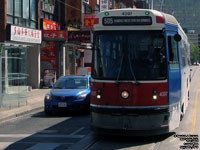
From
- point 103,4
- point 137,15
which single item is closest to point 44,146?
point 137,15

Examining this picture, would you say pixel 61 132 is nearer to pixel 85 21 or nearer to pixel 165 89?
pixel 165 89

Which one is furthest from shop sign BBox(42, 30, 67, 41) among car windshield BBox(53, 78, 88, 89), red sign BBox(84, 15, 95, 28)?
car windshield BBox(53, 78, 88, 89)

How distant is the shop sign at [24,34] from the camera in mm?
22359

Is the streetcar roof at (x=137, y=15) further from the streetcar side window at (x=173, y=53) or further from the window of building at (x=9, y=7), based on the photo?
the window of building at (x=9, y=7)

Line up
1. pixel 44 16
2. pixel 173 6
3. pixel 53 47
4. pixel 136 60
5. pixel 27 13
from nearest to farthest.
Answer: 1. pixel 136 60
2. pixel 27 13
3. pixel 44 16
4. pixel 53 47
5. pixel 173 6

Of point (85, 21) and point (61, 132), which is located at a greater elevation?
point (85, 21)

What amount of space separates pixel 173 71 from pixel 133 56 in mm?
1292

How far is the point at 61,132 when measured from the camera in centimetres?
1070

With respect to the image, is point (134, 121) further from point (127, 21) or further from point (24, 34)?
point (24, 34)

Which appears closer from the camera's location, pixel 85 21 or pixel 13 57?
pixel 13 57

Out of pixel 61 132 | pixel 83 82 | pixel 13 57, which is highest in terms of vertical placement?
pixel 13 57

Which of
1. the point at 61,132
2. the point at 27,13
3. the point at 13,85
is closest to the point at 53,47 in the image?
the point at 27,13

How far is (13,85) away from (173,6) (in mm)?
106697

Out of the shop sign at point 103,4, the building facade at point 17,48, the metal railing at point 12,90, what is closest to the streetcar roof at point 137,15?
the building facade at point 17,48
